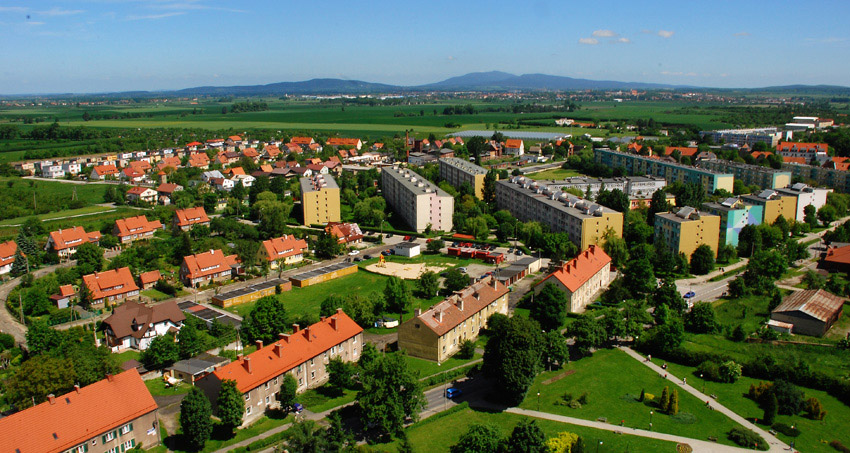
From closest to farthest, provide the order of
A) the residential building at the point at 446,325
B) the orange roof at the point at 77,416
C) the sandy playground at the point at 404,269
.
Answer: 1. the orange roof at the point at 77,416
2. the residential building at the point at 446,325
3. the sandy playground at the point at 404,269

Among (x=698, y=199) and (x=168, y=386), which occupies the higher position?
(x=698, y=199)

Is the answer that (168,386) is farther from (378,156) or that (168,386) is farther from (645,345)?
A: (378,156)

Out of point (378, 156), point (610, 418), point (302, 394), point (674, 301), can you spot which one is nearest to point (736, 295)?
point (674, 301)

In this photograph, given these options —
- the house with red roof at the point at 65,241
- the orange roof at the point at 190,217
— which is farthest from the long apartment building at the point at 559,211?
the house with red roof at the point at 65,241

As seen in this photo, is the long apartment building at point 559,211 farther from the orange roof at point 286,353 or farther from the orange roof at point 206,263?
the orange roof at point 206,263

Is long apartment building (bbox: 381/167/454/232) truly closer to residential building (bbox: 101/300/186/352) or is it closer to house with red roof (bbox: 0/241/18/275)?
residential building (bbox: 101/300/186/352)

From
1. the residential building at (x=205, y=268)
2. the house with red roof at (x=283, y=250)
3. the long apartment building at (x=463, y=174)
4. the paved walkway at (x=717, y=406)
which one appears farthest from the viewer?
the long apartment building at (x=463, y=174)
